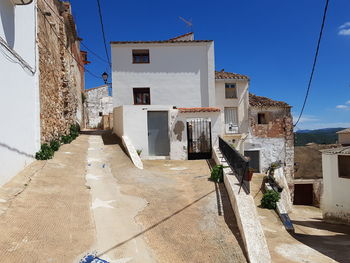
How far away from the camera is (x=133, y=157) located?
1158 centimetres

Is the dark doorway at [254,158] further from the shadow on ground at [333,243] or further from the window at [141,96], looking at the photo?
the window at [141,96]

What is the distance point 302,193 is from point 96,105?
25561mm

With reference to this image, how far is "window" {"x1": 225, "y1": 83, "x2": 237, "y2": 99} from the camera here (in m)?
23.2

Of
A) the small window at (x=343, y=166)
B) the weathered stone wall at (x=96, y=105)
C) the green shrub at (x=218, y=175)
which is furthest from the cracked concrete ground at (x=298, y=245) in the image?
the weathered stone wall at (x=96, y=105)

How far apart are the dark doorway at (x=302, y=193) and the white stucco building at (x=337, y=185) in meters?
9.00

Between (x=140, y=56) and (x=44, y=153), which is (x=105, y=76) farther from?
(x=44, y=153)

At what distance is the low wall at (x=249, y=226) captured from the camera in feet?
15.8

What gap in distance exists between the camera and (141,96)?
18734mm

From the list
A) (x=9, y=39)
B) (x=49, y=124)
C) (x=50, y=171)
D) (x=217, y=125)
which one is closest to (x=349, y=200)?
(x=217, y=125)

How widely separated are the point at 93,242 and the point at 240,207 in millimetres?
3358

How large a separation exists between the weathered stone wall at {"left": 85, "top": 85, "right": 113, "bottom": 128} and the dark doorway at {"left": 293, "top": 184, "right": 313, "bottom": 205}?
2300cm

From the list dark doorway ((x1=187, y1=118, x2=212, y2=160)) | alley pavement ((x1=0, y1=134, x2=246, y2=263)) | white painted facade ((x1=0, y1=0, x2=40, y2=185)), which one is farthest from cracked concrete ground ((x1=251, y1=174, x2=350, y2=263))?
white painted facade ((x1=0, y1=0, x2=40, y2=185))

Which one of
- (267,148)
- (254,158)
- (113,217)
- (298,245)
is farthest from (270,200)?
(267,148)

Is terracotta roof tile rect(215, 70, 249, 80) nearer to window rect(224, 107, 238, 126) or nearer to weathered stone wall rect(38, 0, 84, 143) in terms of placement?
window rect(224, 107, 238, 126)
